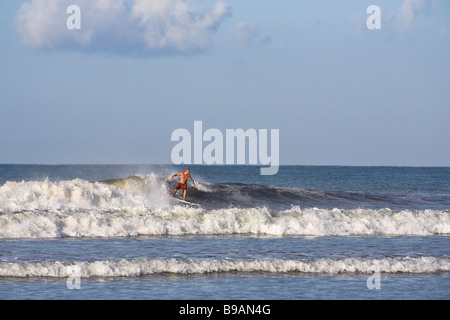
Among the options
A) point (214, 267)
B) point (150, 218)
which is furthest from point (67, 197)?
point (214, 267)

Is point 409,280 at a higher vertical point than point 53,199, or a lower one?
lower

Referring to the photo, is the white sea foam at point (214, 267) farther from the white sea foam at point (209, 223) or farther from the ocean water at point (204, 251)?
the white sea foam at point (209, 223)

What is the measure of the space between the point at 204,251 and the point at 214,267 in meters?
2.56

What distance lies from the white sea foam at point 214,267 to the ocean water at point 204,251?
26mm

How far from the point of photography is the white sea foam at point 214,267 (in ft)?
44.7

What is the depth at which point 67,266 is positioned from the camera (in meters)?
13.8

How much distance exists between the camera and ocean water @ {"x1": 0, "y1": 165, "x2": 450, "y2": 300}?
41.2 feet

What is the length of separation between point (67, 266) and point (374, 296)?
6.89 metres

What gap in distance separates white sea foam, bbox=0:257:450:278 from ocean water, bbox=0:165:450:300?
0.09ft

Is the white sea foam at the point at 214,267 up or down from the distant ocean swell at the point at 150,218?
down

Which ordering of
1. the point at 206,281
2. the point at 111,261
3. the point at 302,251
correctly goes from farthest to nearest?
the point at 302,251
the point at 111,261
the point at 206,281

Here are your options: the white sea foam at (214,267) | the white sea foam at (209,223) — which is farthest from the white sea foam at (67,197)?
the white sea foam at (214,267)
